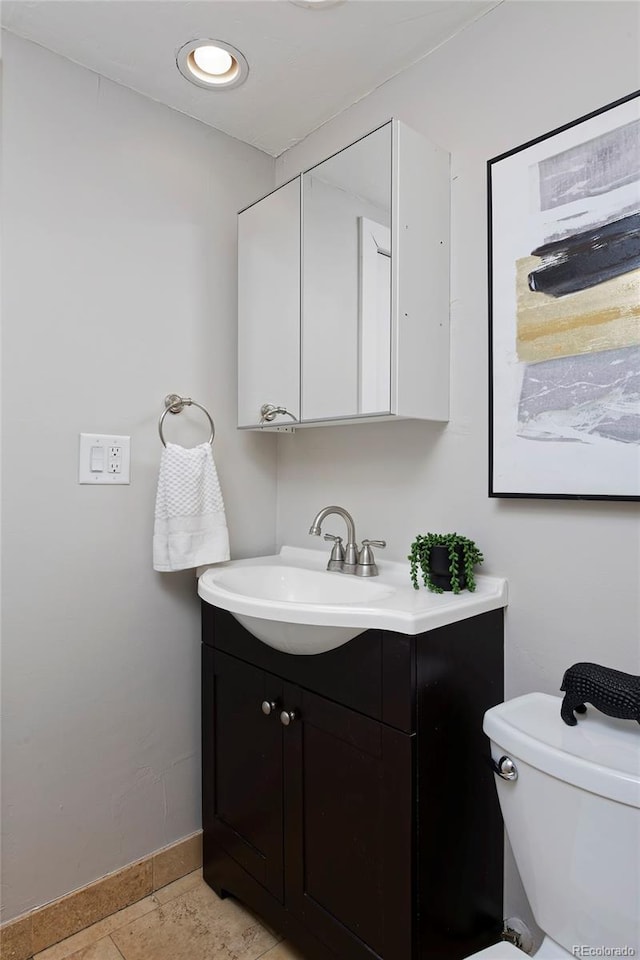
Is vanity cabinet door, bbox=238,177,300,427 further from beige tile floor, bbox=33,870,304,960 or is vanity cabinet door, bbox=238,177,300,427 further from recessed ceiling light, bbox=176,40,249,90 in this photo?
beige tile floor, bbox=33,870,304,960

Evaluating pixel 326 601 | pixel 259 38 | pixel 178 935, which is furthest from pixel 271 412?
pixel 178 935

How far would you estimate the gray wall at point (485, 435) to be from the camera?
112 cm

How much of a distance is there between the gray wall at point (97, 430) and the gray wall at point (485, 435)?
1.72 feet

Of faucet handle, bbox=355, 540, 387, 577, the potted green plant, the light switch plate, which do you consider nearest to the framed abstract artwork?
the potted green plant

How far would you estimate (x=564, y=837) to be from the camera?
909 mm

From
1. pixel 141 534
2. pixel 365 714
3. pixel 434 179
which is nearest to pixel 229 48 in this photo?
pixel 434 179

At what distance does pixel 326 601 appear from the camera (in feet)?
4.99

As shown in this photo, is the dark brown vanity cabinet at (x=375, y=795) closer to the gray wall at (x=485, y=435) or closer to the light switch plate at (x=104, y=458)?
the gray wall at (x=485, y=435)

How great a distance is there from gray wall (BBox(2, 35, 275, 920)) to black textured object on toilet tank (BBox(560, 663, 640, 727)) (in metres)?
1.08

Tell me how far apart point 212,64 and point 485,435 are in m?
1.21

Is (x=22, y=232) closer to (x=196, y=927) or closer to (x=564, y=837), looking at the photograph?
(x=564, y=837)

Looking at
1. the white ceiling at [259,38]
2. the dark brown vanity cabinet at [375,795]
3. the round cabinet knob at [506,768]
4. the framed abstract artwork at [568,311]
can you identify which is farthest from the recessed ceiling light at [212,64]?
the round cabinet knob at [506,768]

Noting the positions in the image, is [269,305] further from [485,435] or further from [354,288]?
[485,435]

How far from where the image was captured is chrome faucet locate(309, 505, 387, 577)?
1495mm
